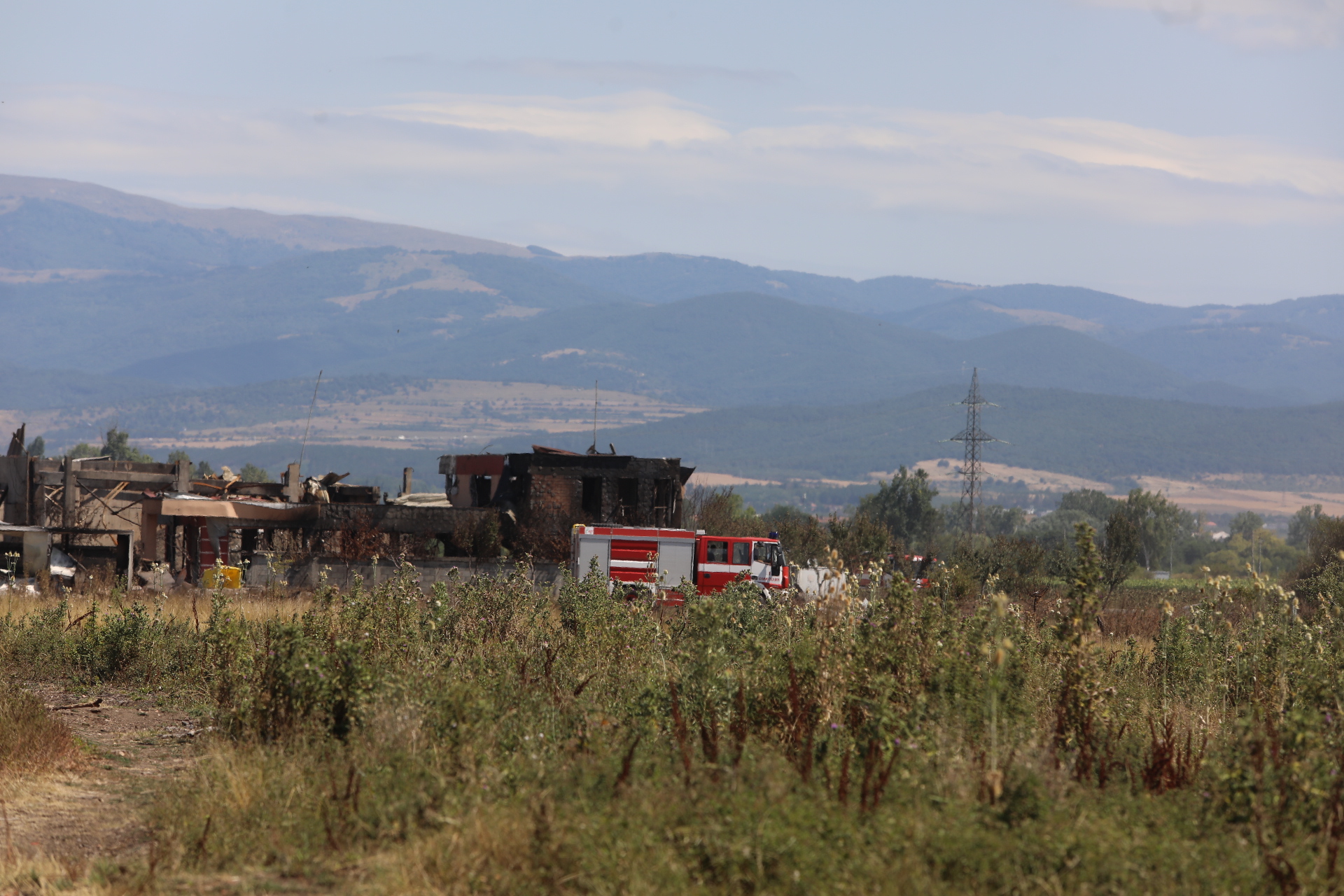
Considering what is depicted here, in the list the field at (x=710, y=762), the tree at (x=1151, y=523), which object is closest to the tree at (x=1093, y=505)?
the tree at (x=1151, y=523)

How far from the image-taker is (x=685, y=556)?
1378 inches

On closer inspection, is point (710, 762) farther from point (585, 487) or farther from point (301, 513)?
point (585, 487)

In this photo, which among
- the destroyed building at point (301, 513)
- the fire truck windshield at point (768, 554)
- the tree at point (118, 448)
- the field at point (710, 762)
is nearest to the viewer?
the field at point (710, 762)

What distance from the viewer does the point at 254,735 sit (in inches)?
383

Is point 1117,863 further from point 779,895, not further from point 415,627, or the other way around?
point 415,627

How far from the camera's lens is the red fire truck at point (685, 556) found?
34625mm

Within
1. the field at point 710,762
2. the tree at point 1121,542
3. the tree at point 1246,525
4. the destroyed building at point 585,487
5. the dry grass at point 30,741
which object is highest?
the destroyed building at point 585,487

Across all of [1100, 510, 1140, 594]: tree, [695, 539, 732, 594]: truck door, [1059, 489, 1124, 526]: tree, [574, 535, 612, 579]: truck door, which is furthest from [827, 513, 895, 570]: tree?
[1059, 489, 1124, 526]: tree

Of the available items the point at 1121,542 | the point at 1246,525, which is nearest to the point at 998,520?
the point at 1246,525

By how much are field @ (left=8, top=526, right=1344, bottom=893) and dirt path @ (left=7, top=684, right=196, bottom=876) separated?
1.6 inches

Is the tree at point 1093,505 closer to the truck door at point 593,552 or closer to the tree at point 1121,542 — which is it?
the tree at point 1121,542

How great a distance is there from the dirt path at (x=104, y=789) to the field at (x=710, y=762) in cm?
4

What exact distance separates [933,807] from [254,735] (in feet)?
17.9

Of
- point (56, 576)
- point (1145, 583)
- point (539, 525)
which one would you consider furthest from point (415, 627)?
point (1145, 583)
